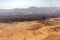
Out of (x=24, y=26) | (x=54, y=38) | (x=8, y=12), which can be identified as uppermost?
(x=8, y=12)

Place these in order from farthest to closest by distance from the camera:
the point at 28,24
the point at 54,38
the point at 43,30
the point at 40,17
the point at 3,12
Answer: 1. the point at 3,12
2. the point at 40,17
3. the point at 28,24
4. the point at 43,30
5. the point at 54,38

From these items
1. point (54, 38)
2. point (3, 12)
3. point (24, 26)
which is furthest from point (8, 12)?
point (54, 38)

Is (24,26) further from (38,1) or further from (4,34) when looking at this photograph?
(38,1)

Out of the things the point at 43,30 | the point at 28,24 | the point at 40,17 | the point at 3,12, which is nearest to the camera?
the point at 43,30

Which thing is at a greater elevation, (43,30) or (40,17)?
(40,17)

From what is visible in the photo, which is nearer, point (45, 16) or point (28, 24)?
point (28, 24)

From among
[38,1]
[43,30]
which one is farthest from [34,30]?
[38,1]
